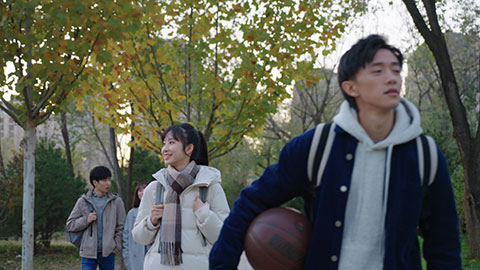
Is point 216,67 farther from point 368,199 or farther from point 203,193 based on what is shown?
point 368,199

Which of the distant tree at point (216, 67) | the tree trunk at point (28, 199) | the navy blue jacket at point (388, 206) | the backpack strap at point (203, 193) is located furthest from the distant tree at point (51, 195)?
the navy blue jacket at point (388, 206)

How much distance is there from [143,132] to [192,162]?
18.7ft

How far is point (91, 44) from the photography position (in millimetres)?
7461

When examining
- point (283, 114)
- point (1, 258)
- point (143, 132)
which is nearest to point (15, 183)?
point (1, 258)

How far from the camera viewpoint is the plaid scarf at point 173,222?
4691 millimetres

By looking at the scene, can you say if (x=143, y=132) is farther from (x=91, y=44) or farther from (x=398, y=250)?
(x=398, y=250)

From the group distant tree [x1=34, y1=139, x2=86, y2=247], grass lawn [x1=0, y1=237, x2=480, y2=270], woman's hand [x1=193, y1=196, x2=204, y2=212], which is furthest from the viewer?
distant tree [x1=34, y1=139, x2=86, y2=247]

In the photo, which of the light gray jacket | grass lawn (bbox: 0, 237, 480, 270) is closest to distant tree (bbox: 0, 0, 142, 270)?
the light gray jacket

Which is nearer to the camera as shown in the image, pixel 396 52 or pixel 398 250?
pixel 398 250

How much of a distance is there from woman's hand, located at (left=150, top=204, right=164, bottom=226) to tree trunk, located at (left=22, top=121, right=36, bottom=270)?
295 centimetres

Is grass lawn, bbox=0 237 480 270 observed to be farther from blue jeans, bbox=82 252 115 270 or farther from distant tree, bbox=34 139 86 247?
blue jeans, bbox=82 252 115 270

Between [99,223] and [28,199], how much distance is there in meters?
1.23

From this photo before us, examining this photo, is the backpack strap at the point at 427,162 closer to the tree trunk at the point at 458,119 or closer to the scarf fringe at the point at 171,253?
the scarf fringe at the point at 171,253

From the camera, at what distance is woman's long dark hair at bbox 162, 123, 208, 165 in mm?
5031
